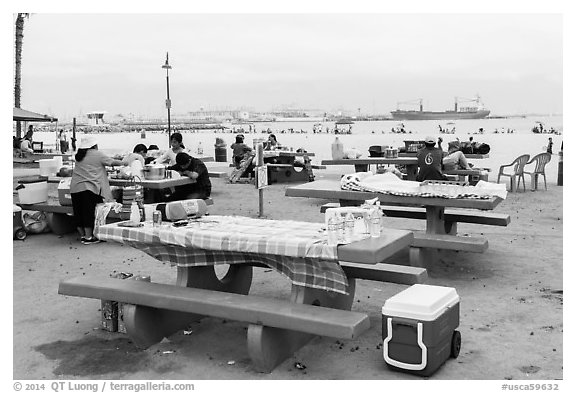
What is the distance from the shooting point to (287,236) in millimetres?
4500

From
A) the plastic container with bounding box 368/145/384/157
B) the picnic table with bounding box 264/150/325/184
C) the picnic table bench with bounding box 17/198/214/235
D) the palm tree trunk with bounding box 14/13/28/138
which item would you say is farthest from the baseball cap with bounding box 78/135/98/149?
the palm tree trunk with bounding box 14/13/28/138

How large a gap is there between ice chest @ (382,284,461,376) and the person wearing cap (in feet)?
15.7

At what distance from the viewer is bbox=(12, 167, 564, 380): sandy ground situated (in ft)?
13.8

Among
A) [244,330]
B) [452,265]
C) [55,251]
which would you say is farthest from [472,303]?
[55,251]

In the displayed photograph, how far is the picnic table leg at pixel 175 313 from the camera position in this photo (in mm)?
4609

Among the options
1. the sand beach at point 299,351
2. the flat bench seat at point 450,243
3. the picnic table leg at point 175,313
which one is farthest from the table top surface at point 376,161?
the picnic table leg at point 175,313

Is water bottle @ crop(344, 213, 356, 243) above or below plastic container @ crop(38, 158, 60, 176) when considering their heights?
below

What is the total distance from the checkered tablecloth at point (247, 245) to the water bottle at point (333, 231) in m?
0.06

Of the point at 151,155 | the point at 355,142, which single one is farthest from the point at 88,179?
the point at 355,142

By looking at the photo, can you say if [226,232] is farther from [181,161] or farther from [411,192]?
[181,161]

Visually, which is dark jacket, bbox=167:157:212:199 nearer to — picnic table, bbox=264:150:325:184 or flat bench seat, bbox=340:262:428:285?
flat bench seat, bbox=340:262:428:285

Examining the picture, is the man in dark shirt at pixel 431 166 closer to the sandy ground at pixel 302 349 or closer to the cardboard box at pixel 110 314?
the sandy ground at pixel 302 349

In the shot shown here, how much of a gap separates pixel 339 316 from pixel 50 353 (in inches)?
80.6

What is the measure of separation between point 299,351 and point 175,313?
102 cm
